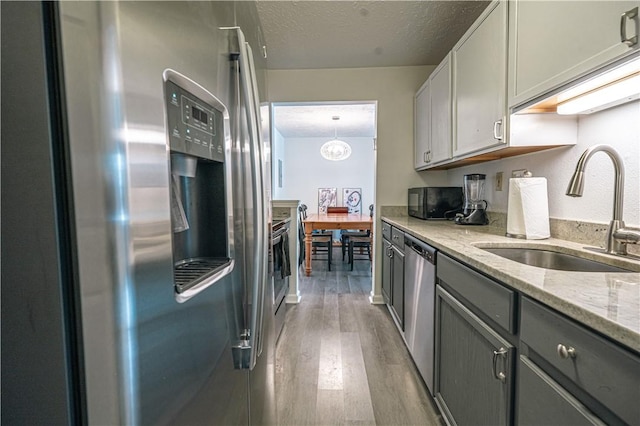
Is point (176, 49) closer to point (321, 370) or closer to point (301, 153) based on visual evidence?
point (321, 370)

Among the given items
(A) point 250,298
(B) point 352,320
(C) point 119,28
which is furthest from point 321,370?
(C) point 119,28

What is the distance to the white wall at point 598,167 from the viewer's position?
1205 mm

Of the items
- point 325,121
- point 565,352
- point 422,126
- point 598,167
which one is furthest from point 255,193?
point 325,121

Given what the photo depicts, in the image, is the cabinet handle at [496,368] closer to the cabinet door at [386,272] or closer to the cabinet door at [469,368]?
the cabinet door at [469,368]

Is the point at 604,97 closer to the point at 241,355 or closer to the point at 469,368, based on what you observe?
the point at 469,368

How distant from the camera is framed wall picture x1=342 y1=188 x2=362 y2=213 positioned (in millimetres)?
7168

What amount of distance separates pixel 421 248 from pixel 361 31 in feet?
5.86

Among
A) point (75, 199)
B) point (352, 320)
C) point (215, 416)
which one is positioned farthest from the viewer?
point (352, 320)

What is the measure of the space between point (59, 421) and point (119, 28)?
1.66 feet

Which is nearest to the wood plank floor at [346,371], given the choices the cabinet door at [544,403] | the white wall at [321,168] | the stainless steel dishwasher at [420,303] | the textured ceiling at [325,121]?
the stainless steel dishwasher at [420,303]

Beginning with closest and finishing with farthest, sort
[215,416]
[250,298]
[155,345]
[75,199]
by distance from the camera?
[75,199], [155,345], [215,416], [250,298]

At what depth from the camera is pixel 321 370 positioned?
203 centimetres

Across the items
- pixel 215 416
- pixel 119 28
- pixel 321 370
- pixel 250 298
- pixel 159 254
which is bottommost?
pixel 321 370

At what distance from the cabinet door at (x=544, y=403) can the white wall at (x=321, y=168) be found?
20.9ft
